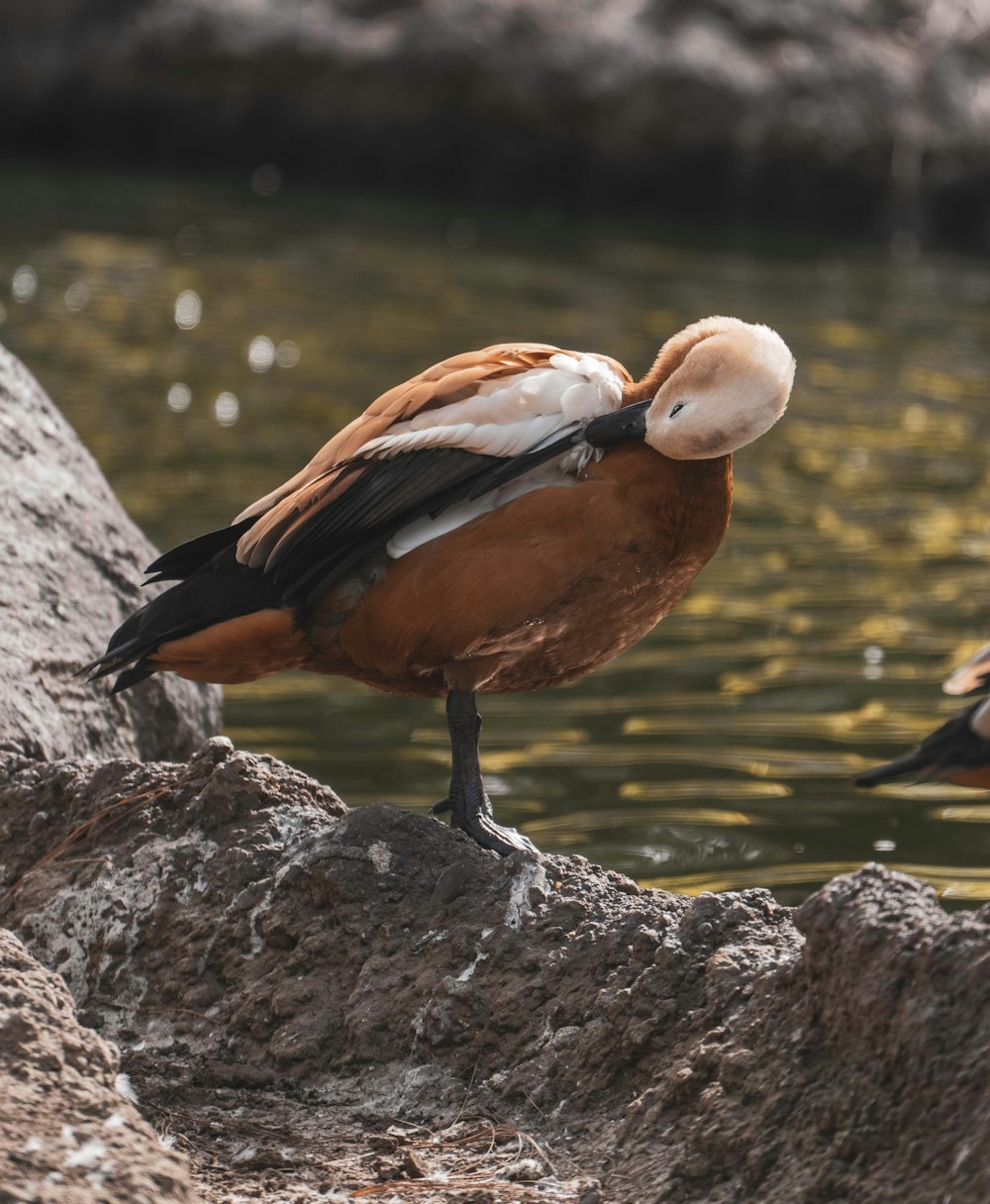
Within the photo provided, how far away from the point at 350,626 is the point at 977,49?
53.7 ft

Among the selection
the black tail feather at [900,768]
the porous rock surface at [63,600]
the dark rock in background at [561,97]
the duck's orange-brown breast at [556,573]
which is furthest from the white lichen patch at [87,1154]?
the dark rock in background at [561,97]

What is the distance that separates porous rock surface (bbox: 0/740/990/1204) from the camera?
275 centimetres

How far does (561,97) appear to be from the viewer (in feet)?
59.8

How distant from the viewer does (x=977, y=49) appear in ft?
60.2

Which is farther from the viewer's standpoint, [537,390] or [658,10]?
[658,10]

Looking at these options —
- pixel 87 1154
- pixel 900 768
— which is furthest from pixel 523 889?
pixel 87 1154

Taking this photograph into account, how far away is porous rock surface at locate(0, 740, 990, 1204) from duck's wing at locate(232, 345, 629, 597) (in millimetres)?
453

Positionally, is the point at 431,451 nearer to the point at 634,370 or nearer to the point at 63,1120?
the point at 63,1120

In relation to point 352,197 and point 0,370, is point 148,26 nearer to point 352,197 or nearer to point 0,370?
point 352,197

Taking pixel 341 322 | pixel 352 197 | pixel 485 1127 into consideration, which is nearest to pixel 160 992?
pixel 485 1127

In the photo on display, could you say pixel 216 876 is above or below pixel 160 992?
above

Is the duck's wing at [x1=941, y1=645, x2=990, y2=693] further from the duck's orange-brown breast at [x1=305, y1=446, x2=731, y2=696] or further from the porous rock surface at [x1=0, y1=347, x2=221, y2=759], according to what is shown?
the porous rock surface at [x1=0, y1=347, x2=221, y2=759]

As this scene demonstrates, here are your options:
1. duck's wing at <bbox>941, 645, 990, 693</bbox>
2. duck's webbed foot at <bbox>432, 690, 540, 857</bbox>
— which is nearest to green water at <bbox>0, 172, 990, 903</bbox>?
duck's webbed foot at <bbox>432, 690, 540, 857</bbox>

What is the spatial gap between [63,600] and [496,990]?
→ 2.00 metres
